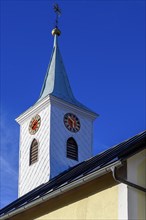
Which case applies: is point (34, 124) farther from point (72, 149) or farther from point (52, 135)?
point (72, 149)

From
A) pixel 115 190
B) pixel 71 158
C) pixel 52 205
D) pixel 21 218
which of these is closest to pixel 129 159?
pixel 115 190

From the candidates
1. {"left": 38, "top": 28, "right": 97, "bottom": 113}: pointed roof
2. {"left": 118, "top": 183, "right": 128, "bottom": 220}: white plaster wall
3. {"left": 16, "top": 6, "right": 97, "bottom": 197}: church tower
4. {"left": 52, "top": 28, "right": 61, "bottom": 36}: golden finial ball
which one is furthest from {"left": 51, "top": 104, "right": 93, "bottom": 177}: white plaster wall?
{"left": 118, "top": 183, "right": 128, "bottom": 220}: white plaster wall

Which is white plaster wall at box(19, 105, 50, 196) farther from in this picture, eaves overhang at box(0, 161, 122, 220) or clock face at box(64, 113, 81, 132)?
eaves overhang at box(0, 161, 122, 220)

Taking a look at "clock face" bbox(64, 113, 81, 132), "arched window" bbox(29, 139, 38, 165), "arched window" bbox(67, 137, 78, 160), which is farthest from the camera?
"clock face" bbox(64, 113, 81, 132)

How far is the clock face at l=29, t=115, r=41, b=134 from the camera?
25480mm

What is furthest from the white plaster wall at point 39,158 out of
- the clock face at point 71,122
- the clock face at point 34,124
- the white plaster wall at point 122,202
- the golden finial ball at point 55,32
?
the white plaster wall at point 122,202

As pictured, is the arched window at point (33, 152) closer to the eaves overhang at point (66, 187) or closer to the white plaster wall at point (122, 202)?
the eaves overhang at point (66, 187)

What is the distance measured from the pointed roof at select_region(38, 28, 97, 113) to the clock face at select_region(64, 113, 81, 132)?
77 cm

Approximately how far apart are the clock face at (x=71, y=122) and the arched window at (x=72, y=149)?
0.51 m

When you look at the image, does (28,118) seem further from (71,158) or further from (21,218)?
(21,218)

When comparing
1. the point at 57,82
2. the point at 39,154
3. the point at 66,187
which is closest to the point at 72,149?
the point at 39,154

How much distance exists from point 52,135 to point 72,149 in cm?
113

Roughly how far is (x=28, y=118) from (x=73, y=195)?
1449 cm

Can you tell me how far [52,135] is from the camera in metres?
24.4
